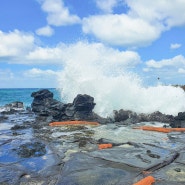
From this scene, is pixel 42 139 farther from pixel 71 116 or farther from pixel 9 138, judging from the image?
pixel 71 116

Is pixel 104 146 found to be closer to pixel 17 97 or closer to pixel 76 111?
pixel 76 111

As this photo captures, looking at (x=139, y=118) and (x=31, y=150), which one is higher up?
(x=139, y=118)

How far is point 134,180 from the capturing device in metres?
5.79

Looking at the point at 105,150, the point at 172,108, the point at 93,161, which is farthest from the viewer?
the point at 172,108

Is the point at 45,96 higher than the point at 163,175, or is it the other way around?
the point at 45,96

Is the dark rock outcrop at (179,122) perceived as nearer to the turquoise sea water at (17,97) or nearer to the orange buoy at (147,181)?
the orange buoy at (147,181)

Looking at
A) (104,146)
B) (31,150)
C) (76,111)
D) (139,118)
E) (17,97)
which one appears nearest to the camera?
(31,150)

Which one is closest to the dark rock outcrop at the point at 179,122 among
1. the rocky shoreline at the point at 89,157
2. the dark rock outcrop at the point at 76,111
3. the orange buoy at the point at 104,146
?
the rocky shoreline at the point at 89,157

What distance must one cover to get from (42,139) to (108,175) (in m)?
4.93

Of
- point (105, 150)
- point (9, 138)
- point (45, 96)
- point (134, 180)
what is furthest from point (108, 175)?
point (45, 96)

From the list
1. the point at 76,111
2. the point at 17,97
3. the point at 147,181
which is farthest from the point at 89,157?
the point at 17,97

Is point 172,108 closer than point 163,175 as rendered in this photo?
No

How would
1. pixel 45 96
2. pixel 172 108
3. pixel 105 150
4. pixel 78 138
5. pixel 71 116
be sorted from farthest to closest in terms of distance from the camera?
1. pixel 45 96
2. pixel 172 108
3. pixel 71 116
4. pixel 78 138
5. pixel 105 150

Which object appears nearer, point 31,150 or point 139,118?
point 31,150
